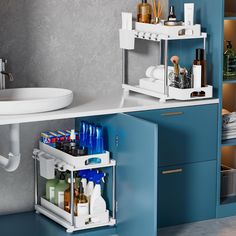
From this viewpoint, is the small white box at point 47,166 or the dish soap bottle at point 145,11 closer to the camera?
the small white box at point 47,166

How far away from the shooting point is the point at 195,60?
383cm

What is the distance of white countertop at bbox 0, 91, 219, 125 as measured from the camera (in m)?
3.36

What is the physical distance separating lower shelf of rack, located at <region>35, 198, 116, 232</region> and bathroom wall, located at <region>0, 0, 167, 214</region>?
0.14 meters

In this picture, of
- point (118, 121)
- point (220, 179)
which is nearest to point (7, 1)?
point (118, 121)

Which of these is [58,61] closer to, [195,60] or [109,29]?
[109,29]

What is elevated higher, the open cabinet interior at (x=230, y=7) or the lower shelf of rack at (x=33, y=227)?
the open cabinet interior at (x=230, y=7)

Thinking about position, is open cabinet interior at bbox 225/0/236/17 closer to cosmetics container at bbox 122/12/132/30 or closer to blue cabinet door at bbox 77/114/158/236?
cosmetics container at bbox 122/12/132/30

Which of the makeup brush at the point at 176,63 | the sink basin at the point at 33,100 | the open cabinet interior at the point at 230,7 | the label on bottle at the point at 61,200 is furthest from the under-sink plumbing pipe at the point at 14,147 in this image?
the open cabinet interior at the point at 230,7

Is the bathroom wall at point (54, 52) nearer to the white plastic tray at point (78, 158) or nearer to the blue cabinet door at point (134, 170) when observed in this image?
the white plastic tray at point (78, 158)

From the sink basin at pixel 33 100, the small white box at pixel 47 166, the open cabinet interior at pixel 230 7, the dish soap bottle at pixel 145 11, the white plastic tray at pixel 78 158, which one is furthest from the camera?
the open cabinet interior at pixel 230 7

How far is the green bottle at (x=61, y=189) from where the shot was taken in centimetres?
383

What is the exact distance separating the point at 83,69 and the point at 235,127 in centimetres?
97

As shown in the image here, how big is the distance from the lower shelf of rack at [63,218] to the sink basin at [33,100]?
2.05ft

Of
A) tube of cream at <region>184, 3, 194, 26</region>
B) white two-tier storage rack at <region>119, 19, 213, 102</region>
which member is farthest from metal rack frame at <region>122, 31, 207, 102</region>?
tube of cream at <region>184, 3, 194, 26</region>
